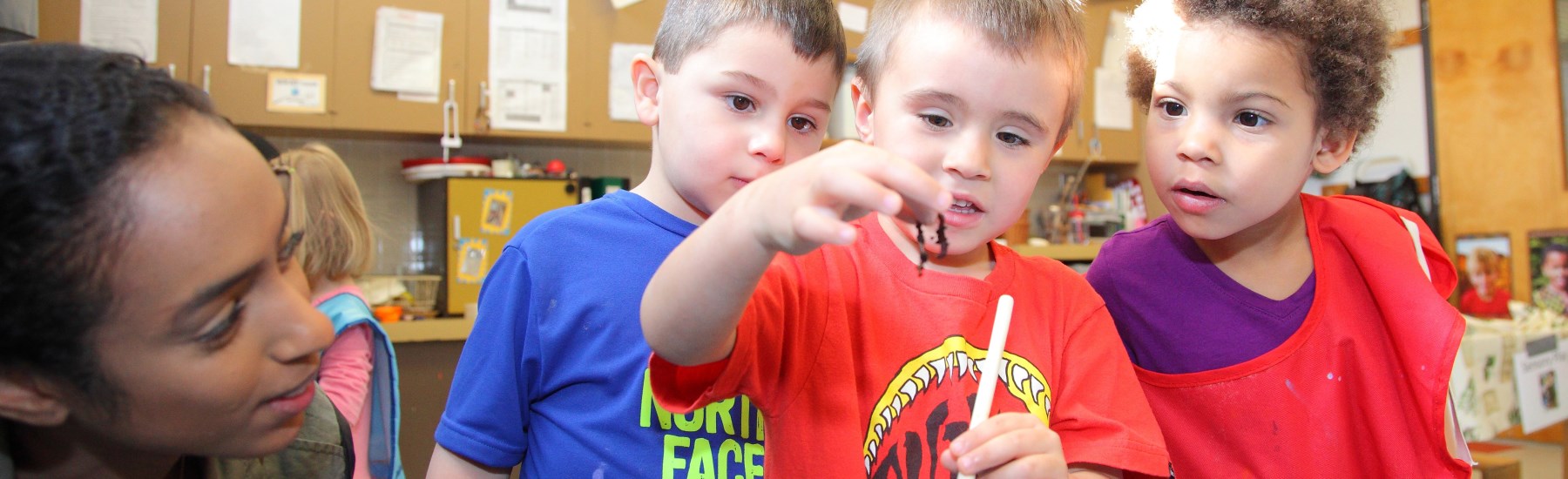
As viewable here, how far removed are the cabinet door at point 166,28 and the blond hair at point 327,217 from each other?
962 mm

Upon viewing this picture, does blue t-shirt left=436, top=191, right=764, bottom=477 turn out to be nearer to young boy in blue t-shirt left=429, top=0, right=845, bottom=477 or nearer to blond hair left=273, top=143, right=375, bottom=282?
young boy in blue t-shirt left=429, top=0, right=845, bottom=477

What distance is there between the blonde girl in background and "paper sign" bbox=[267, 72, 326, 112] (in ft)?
2.93

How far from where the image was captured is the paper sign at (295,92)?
2721mm

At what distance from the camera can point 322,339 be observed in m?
0.66

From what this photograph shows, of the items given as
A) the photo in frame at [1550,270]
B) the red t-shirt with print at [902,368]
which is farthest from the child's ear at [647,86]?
the photo in frame at [1550,270]

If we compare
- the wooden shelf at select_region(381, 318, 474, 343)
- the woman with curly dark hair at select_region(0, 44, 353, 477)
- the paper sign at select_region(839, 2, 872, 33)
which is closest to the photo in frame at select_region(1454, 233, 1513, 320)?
the paper sign at select_region(839, 2, 872, 33)

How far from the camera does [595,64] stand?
308 centimetres

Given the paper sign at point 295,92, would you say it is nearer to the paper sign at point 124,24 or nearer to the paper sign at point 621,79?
the paper sign at point 124,24

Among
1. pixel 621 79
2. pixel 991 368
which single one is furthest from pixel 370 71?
pixel 991 368

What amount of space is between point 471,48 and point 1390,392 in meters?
2.63

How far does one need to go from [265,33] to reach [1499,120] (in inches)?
183

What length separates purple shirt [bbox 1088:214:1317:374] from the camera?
108 cm

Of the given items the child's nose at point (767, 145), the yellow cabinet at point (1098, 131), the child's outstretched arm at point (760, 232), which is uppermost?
the yellow cabinet at point (1098, 131)

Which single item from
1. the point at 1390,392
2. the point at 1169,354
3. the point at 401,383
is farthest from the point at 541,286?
the point at 401,383
